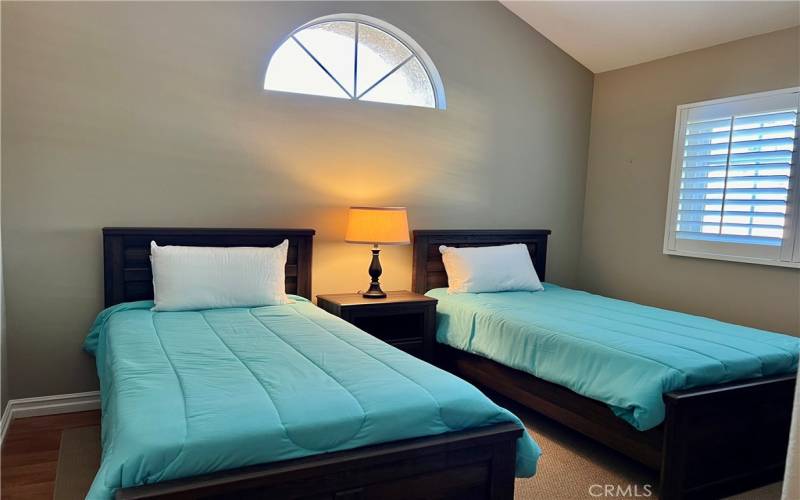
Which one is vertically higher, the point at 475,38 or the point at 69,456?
the point at 475,38

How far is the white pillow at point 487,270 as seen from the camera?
12.3 feet

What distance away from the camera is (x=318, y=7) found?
11.4 feet

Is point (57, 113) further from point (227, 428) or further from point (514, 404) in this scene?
point (514, 404)

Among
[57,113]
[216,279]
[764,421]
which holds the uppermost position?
[57,113]

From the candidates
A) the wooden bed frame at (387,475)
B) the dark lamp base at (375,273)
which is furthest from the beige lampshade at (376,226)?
the wooden bed frame at (387,475)

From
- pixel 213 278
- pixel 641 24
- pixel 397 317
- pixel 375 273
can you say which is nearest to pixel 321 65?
pixel 375 273

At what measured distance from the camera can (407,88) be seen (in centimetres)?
391

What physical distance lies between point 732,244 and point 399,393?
2686 mm

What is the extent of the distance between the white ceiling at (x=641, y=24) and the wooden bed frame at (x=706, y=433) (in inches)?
81.3

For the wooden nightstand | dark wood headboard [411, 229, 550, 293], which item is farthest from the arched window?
the wooden nightstand

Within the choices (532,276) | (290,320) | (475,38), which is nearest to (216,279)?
(290,320)

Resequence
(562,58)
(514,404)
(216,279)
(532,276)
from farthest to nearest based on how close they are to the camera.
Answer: (562,58)
(532,276)
(514,404)
(216,279)

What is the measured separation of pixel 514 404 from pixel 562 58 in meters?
2.63

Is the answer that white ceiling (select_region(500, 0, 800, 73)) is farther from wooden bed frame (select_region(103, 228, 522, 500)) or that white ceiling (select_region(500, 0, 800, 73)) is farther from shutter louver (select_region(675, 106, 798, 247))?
wooden bed frame (select_region(103, 228, 522, 500))
